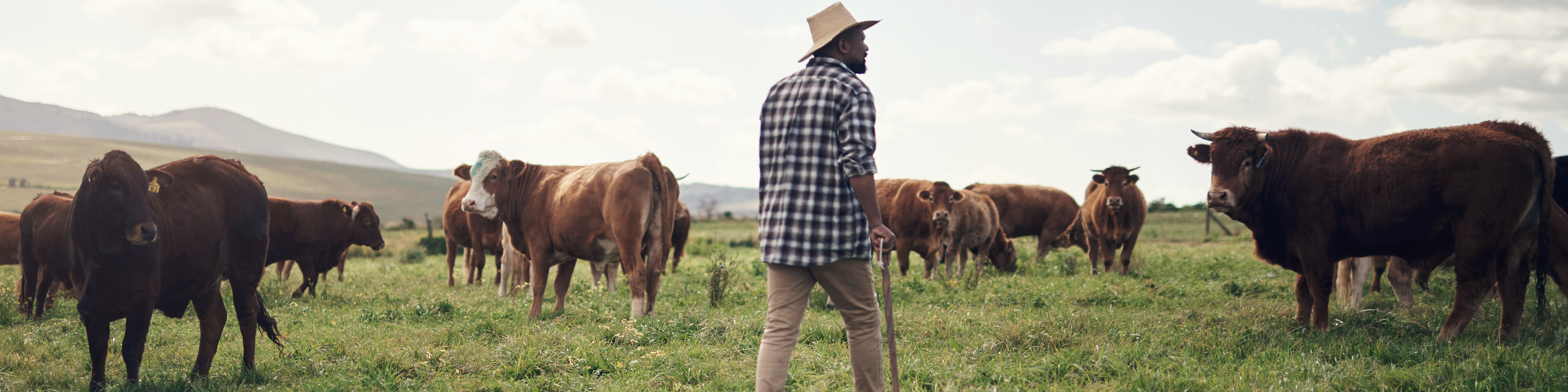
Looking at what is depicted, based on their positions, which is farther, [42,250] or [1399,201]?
[42,250]

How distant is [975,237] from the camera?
41.3 feet

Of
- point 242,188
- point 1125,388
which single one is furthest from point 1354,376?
point 242,188

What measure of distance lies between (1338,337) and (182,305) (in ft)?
25.8

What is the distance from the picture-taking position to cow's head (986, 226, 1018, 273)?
13.1m

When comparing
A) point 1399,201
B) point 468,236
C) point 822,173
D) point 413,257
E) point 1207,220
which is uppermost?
point 1399,201

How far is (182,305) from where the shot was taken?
201 inches

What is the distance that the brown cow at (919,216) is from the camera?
39.0 ft

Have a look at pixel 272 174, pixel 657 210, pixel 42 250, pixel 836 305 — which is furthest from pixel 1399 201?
Answer: pixel 272 174

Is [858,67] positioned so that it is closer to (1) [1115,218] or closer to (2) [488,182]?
(2) [488,182]

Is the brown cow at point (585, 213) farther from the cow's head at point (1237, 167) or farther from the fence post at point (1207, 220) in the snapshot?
the fence post at point (1207, 220)

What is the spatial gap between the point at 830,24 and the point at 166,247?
13.3ft

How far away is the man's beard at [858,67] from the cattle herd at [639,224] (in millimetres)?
616

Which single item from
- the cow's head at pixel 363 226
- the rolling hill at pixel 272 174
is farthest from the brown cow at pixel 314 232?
the rolling hill at pixel 272 174

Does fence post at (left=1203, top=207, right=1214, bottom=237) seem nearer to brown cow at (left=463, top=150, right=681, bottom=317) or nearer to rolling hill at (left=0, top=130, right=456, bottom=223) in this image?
brown cow at (left=463, top=150, right=681, bottom=317)
